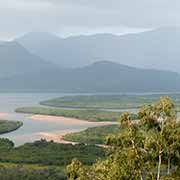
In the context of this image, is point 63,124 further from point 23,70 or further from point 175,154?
point 23,70

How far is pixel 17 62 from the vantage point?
18500 cm

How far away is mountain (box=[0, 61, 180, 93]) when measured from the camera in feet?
477

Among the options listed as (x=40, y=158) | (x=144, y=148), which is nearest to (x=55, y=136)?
(x=40, y=158)

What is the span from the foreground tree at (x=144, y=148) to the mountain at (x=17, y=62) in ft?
539

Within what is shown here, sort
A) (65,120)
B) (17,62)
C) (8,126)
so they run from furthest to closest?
(17,62)
(65,120)
(8,126)

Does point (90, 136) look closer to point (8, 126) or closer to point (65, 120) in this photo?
point (8, 126)

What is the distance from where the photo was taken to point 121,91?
14175 centimetres

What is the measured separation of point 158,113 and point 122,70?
158 metres

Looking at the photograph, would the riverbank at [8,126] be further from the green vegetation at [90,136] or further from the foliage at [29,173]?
the foliage at [29,173]

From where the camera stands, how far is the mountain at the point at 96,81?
145250 mm

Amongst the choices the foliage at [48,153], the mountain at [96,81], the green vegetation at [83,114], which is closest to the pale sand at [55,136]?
the foliage at [48,153]

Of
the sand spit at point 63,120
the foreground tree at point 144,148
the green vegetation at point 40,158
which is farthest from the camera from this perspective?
the sand spit at point 63,120

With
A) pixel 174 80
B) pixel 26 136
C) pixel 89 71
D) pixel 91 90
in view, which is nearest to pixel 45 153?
pixel 26 136

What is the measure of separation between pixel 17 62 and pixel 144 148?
179m
